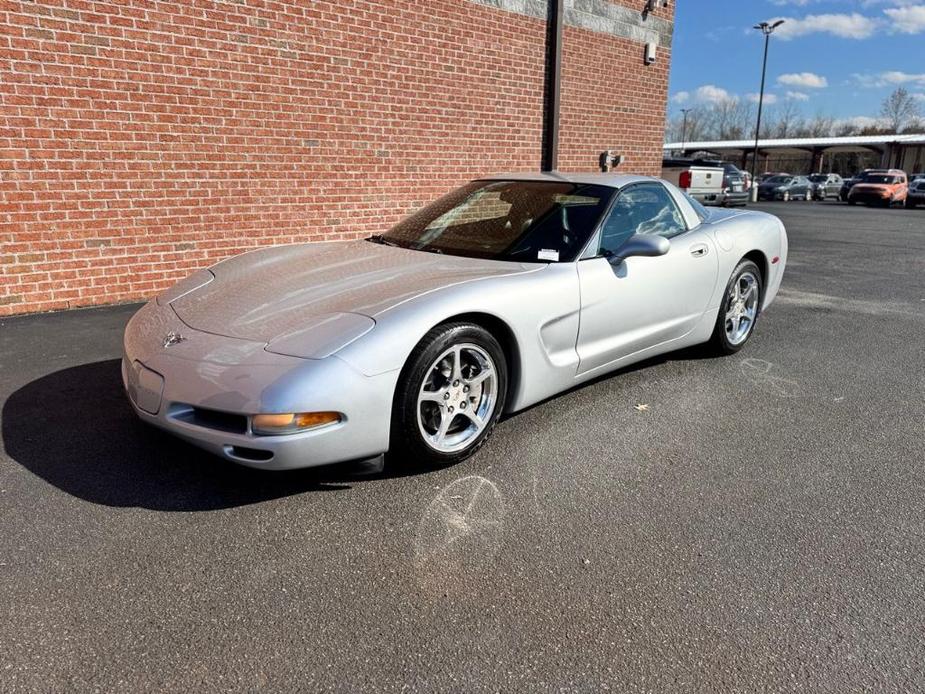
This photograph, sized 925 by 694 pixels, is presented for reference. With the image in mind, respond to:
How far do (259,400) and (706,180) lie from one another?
64.4 feet

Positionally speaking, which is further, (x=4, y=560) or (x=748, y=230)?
(x=748, y=230)

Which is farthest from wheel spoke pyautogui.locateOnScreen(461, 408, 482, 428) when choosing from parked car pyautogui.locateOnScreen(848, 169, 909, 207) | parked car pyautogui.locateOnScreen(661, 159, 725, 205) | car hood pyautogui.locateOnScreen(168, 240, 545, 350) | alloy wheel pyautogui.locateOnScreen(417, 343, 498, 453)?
parked car pyautogui.locateOnScreen(848, 169, 909, 207)

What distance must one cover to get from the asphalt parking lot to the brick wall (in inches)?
99.9

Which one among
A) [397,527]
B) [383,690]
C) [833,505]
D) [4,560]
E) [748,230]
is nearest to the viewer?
[383,690]

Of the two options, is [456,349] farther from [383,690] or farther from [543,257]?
[383,690]

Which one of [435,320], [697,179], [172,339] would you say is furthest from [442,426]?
[697,179]

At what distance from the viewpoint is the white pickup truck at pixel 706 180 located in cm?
1817

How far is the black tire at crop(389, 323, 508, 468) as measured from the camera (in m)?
2.78

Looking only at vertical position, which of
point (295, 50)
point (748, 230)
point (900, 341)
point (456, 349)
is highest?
point (295, 50)

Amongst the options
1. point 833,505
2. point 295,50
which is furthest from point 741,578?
point 295,50

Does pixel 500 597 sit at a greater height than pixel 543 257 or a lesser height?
lesser

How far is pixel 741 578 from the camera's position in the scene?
2.30m

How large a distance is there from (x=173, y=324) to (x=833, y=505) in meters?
2.92

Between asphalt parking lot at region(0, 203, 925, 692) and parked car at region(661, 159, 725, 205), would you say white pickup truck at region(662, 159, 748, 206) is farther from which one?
asphalt parking lot at region(0, 203, 925, 692)
